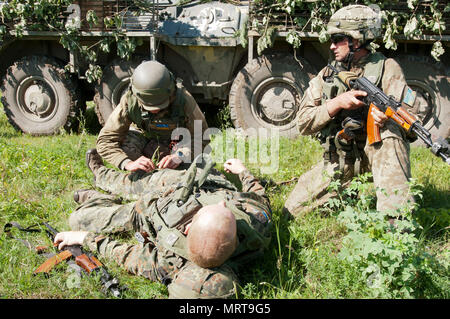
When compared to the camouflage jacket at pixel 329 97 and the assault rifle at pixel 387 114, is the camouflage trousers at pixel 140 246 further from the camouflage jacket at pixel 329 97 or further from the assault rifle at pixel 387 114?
the assault rifle at pixel 387 114

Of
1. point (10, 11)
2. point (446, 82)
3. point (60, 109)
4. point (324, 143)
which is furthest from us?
point (60, 109)

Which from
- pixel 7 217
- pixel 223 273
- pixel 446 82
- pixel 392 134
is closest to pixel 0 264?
pixel 7 217

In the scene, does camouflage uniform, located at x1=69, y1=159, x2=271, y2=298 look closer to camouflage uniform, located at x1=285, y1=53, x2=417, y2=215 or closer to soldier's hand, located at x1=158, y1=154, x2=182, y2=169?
soldier's hand, located at x1=158, y1=154, x2=182, y2=169

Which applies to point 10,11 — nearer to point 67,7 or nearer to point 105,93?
point 67,7

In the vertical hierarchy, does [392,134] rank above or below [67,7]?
below

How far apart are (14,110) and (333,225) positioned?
5.58 metres

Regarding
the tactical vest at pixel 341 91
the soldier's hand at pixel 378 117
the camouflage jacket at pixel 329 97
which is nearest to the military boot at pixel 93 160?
the camouflage jacket at pixel 329 97

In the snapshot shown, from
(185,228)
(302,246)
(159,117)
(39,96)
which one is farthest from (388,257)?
(39,96)

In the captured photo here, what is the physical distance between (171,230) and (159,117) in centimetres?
182

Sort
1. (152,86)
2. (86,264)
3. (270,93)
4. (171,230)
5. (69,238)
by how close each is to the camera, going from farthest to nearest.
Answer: (270,93), (152,86), (69,238), (86,264), (171,230)

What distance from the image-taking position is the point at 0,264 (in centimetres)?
337

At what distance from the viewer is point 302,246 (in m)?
3.64

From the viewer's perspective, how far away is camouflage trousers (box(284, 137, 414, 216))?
3504 millimetres

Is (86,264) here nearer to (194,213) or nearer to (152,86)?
(194,213)
